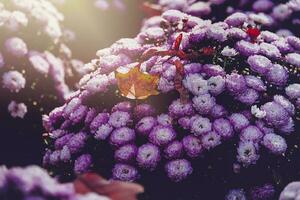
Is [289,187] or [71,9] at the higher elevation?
[71,9]

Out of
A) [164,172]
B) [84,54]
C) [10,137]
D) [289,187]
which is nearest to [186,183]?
[164,172]

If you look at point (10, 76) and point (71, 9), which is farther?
point (71, 9)

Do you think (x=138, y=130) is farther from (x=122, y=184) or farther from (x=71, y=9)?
(x=71, y=9)

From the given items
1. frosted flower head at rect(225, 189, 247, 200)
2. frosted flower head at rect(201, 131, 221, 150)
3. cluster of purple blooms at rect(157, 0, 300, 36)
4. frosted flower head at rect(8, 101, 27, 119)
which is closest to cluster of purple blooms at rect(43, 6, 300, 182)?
frosted flower head at rect(201, 131, 221, 150)

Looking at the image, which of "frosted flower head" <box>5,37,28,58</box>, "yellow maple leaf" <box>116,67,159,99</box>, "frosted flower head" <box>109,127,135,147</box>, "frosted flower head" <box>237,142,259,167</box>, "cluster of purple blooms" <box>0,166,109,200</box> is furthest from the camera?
"frosted flower head" <box>5,37,28,58</box>

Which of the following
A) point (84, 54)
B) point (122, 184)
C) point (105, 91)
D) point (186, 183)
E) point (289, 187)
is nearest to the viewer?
point (122, 184)

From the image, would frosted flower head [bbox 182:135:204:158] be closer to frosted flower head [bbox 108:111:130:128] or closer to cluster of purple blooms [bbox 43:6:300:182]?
cluster of purple blooms [bbox 43:6:300:182]
